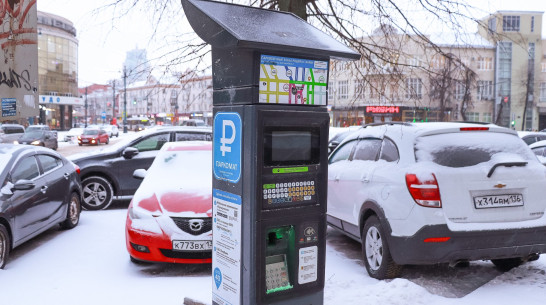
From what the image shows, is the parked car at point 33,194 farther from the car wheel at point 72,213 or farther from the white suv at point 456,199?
the white suv at point 456,199

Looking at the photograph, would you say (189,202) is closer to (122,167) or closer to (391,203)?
(391,203)

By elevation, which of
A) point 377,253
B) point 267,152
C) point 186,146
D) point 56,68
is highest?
point 56,68

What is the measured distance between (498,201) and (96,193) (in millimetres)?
7204

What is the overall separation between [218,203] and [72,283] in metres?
2.58

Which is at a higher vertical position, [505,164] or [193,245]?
[505,164]

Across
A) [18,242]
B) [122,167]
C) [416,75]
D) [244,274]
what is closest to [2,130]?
[122,167]

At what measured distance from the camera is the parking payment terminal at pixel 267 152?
2693mm

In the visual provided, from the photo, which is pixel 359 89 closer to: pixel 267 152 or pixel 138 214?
pixel 138 214

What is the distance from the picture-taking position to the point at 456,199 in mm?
4148

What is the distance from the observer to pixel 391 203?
445cm

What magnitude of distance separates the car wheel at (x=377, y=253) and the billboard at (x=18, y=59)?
11.1 feet

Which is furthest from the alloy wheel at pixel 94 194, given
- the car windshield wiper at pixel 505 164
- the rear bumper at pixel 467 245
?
the car windshield wiper at pixel 505 164

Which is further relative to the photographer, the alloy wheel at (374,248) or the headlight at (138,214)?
the headlight at (138,214)

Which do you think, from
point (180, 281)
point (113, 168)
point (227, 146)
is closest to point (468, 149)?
point (227, 146)
